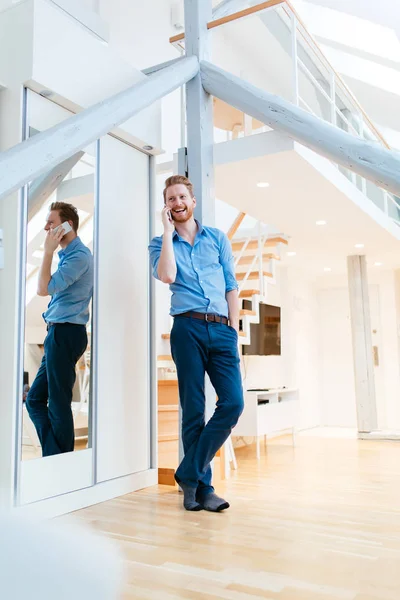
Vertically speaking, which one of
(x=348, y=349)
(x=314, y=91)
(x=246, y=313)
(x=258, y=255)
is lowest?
(x=348, y=349)

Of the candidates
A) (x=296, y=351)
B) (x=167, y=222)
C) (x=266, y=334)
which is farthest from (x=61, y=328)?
(x=296, y=351)

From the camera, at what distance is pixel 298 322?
7.79 metres

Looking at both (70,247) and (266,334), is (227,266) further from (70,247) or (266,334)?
(266,334)

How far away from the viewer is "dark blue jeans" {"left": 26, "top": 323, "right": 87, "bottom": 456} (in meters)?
2.25

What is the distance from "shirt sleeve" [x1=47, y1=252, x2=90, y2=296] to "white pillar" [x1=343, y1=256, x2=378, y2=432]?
4649mm

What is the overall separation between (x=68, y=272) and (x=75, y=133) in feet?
2.22

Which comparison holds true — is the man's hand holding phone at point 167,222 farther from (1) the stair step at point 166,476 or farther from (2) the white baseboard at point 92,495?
(1) the stair step at point 166,476

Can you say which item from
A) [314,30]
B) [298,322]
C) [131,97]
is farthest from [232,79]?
[298,322]

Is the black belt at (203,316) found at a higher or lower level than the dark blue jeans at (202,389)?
higher

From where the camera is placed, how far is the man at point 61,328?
228cm

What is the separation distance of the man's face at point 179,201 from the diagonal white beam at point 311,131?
0.60 metres

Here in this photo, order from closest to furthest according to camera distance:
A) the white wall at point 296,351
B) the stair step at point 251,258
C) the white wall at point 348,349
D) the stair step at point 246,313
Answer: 1. the stair step at point 246,313
2. the stair step at point 251,258
3. the white wall at point 296,351
4. the white wall at point 348,349

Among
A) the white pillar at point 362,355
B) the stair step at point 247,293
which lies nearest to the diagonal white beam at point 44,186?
the stair step at point 247,293

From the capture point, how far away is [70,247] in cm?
248
